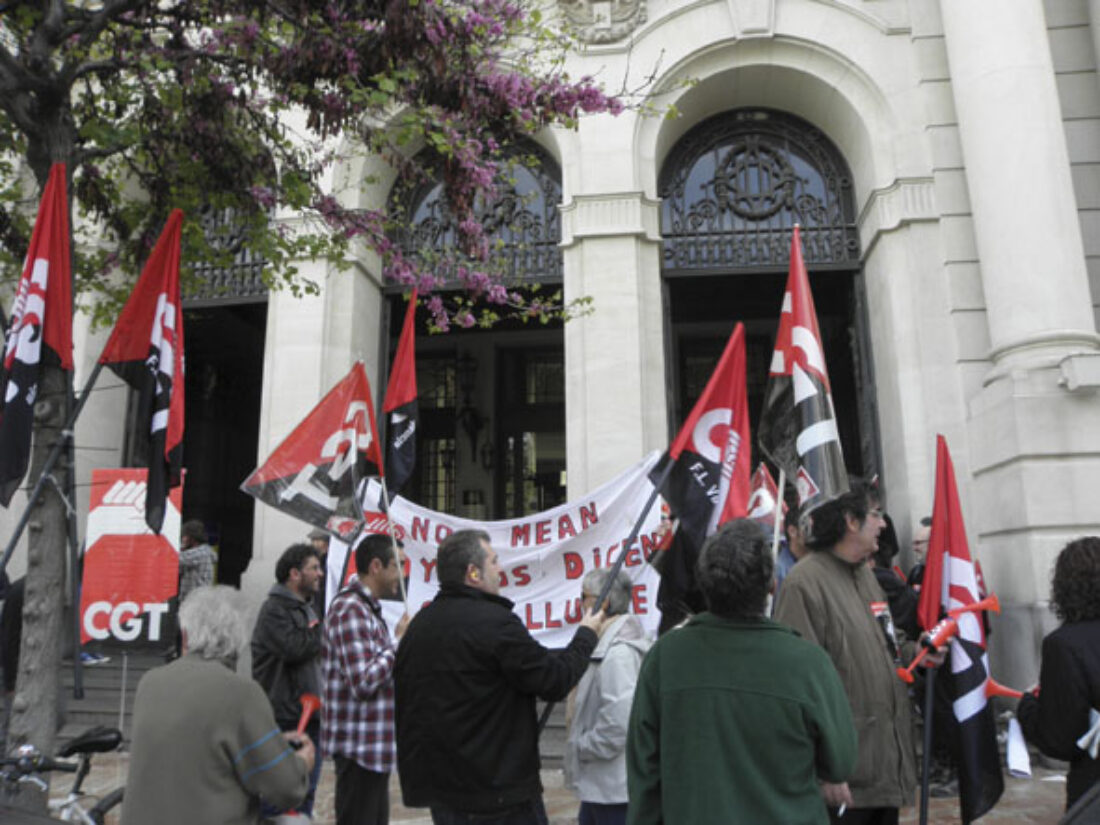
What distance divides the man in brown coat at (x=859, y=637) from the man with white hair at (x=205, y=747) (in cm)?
201

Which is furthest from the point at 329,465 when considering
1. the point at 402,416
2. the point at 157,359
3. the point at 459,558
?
the point at 459,558

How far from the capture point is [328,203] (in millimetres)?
6758

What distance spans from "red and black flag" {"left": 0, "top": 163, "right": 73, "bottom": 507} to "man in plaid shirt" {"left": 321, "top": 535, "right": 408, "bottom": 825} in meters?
1.88

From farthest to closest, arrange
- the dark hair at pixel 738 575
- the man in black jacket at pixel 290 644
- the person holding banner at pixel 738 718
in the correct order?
1. the man in black jacket at pixel 290 644
2. the dark hair at pixel 738 575
3. the person holding banner at pixel 738 718

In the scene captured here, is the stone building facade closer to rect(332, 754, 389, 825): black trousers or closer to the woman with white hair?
the woman with white hair

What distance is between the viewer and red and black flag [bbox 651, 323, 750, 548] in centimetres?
459

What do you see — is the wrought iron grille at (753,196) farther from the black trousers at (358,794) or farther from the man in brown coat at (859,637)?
the black trousers at (358,794)

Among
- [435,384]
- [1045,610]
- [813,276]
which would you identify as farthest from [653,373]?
[435,384]

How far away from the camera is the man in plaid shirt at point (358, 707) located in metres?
3.99

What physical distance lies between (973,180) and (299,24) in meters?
7.56

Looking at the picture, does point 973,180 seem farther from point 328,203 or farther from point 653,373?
point 328,203

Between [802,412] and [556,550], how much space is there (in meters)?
3.01

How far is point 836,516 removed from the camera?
3645 millimetres

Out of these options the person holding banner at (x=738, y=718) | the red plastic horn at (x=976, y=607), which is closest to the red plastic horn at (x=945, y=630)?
the red plastic horn at (x=976, y=607)
